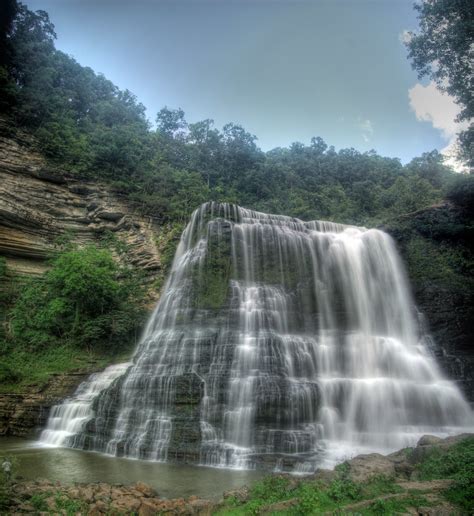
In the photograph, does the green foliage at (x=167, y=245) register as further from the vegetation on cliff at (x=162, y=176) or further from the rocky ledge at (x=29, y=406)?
the rocky ledge at (x=29, y=406)

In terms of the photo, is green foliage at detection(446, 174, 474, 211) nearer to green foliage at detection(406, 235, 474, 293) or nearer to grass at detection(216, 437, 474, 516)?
green foliage at detection(406, 235, 474, 293)

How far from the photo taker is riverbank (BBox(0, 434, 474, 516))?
17.5 feet

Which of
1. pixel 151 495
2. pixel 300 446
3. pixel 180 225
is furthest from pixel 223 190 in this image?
pixel 151 495

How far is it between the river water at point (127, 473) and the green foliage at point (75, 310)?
9.21 metres

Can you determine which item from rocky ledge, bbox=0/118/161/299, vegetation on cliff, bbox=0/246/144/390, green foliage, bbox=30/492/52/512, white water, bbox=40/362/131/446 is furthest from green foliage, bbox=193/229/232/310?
green foliage, bbox=30/492/52/512

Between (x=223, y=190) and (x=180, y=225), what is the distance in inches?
317

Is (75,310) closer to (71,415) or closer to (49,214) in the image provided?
(49,214)

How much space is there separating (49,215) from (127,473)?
21496 mm

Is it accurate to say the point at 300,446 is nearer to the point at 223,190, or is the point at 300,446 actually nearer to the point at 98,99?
the point at 223,190

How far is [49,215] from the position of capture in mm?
26625

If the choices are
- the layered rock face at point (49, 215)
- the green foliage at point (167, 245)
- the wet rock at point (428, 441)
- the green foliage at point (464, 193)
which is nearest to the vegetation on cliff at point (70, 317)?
the layered rock face at point (49, 215)

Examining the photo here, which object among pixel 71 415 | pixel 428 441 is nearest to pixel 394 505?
pixel 428 441

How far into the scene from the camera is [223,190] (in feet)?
115

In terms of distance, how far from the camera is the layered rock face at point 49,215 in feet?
79.8
